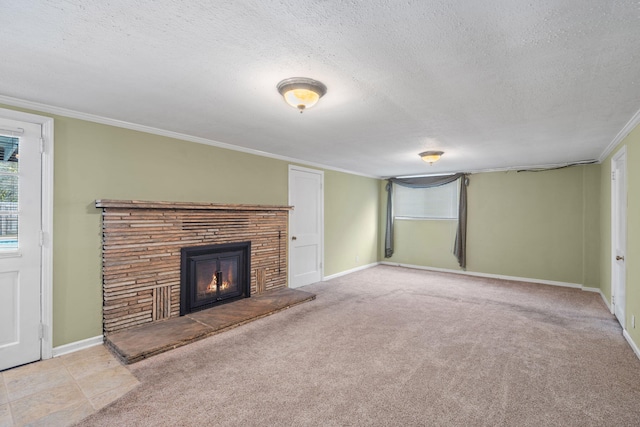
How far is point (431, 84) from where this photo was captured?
2.25 metres

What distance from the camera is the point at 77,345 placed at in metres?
2.98

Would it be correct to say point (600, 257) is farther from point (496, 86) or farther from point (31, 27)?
point (31, 27)

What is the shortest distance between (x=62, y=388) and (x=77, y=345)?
0.72 metres

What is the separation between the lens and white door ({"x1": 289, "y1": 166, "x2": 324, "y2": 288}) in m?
5.40

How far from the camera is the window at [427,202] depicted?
22.6 ft

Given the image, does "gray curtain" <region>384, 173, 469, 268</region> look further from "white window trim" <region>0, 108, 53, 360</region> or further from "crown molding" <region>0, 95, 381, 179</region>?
"white window trim" <region>0, 108, 53, 360</region>

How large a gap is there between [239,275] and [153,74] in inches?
118

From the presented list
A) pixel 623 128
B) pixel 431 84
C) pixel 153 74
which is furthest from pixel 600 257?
pixel 153 74

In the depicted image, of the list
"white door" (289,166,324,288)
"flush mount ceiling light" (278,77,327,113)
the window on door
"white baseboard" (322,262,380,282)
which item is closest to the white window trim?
the window on door

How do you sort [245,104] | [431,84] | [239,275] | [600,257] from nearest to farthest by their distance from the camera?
[431,84] → [245,104] → [239,275] → [600,257]

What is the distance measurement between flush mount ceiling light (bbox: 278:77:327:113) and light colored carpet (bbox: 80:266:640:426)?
2189mm

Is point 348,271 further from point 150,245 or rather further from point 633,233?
point 633,233

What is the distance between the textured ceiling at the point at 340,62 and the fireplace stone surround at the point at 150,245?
1003 mm

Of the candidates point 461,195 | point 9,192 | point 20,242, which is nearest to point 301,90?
point 9,192
